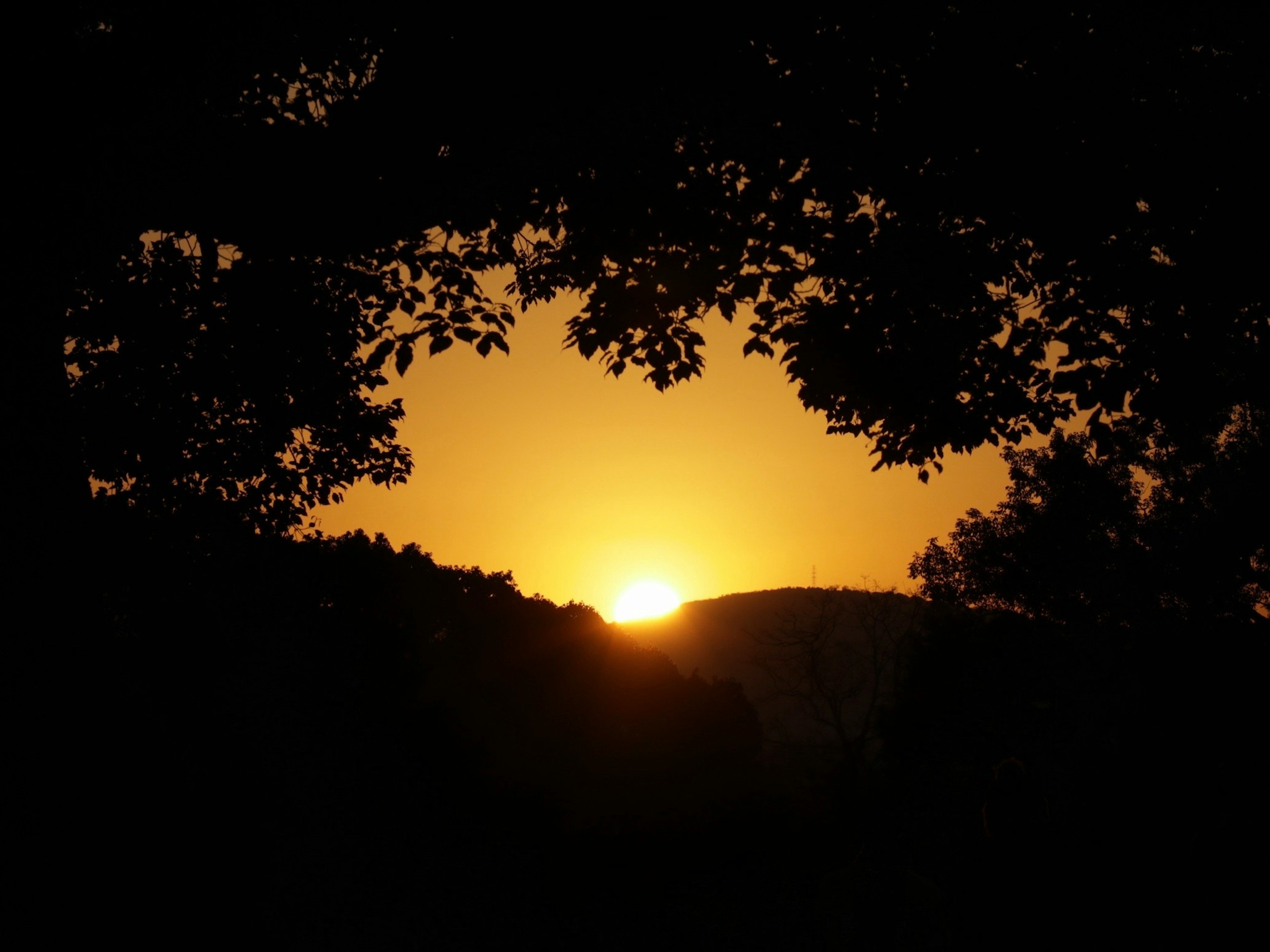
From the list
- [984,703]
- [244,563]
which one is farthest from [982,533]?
[244,563]

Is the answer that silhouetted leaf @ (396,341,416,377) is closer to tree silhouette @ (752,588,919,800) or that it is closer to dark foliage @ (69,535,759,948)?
dark foliage @ (69,535,759,948)

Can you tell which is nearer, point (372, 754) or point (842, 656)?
point (372, 754)

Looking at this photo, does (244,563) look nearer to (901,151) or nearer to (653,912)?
(653,912)

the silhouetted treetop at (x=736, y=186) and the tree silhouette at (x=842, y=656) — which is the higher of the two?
the silhouetted treetop at (x=736, y=186)

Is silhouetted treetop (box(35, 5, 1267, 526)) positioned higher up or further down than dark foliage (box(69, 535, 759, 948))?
higher up

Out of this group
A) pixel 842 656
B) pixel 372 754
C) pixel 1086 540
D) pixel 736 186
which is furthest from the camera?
pixel 842 656

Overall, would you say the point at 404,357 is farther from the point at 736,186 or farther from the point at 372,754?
the point at 372,754

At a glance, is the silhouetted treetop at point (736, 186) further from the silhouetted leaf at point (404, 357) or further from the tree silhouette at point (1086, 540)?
the tree silhouette at point (1086, 540)

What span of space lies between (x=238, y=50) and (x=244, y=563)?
18.6 m

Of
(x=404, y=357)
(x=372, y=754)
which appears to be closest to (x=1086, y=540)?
(x=372, y=754)

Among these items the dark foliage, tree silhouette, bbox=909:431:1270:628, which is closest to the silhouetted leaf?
the dark foliage

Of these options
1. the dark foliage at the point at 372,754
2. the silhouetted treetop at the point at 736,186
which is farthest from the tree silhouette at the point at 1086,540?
the silhouetted treetop at the point at 736,186

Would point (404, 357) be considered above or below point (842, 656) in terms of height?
above

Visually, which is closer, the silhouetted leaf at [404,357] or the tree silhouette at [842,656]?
the silhouetted leaf at [404,357]
